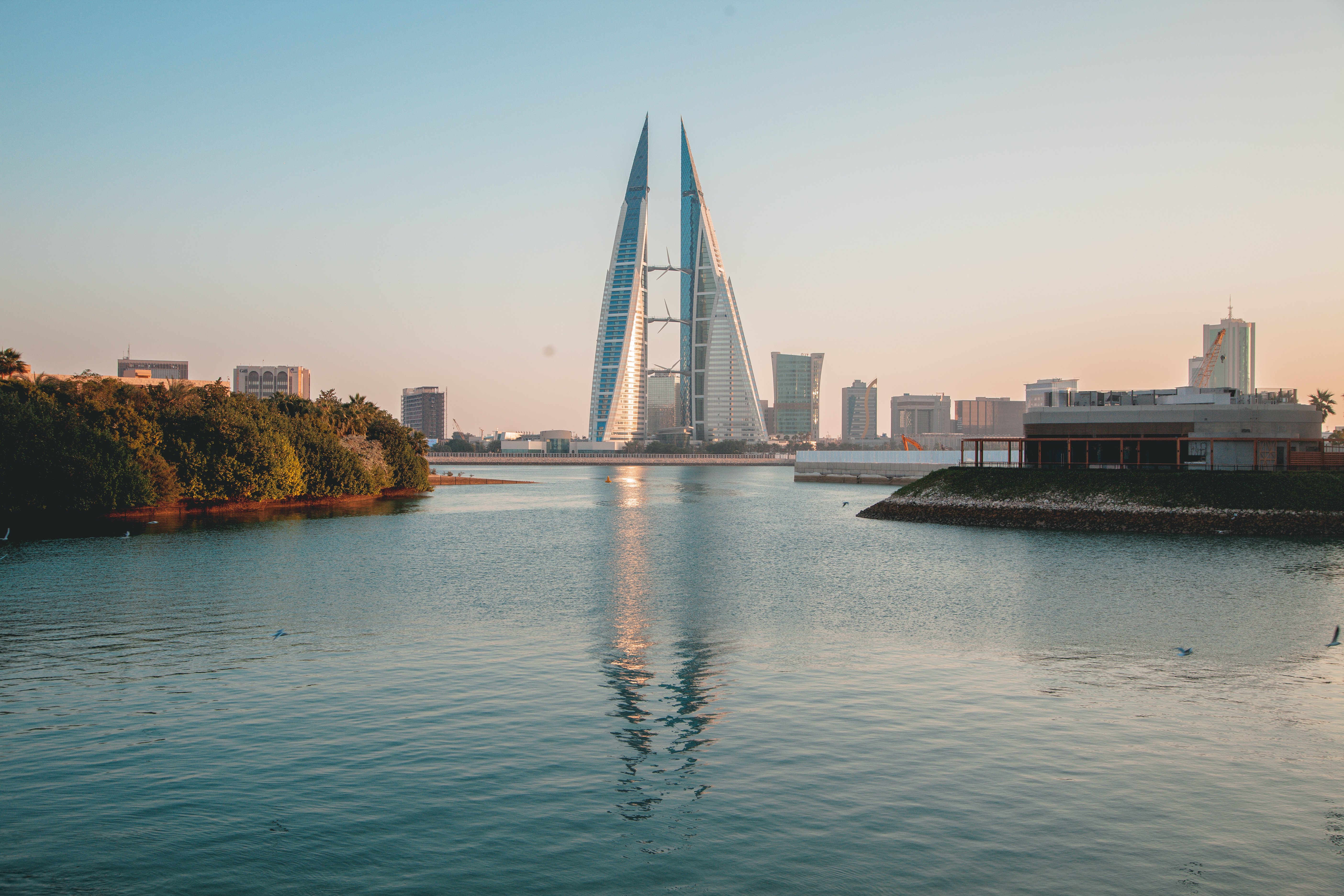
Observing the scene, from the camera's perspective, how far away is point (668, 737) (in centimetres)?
1842

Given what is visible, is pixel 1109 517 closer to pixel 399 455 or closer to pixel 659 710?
pixel 659 710

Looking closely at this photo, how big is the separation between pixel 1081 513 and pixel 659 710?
182 feet

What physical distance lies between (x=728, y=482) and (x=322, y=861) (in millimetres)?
170268

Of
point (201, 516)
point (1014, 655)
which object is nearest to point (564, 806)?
point (1014, 655)

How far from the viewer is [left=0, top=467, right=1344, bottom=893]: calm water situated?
12.8 meters

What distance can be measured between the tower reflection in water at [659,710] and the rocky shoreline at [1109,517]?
41722 mm

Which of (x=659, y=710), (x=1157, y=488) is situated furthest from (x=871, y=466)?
(x=659, y=710)

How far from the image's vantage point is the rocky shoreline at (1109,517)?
198 ft

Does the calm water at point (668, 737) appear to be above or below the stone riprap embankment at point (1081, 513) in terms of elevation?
below

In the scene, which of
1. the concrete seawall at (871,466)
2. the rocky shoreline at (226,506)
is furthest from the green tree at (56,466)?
the concrete seawall at (871,466)

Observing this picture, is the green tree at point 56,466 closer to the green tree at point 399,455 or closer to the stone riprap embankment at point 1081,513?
the green tree at point 399,455

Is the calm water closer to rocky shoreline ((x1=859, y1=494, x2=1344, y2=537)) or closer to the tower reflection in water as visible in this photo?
the tower reflection in water

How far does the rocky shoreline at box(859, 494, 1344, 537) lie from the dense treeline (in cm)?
5623

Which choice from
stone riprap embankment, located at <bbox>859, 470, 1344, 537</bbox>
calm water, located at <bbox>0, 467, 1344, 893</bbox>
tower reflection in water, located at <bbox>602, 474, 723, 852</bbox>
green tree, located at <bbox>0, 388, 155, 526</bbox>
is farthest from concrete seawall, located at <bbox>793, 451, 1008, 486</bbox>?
tower reflection in water, located at <bbox>602, 474, 723, 852</bbox>
